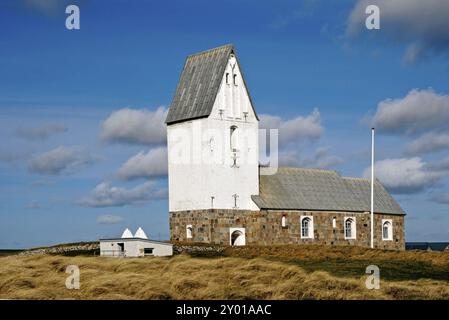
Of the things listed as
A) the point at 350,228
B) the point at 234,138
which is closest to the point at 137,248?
the point at 234,138

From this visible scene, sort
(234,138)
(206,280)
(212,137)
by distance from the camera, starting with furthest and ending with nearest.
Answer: (234,138) → (212,137) → (206,280)

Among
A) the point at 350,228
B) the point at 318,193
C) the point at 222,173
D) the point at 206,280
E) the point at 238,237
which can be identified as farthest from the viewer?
the point at 350,228

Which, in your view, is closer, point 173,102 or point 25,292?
point 25,292

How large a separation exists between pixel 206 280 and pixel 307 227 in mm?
33869

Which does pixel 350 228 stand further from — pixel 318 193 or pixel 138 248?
pixel 138 248

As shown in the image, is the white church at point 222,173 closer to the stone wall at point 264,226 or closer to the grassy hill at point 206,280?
the stone wall at point 264,226

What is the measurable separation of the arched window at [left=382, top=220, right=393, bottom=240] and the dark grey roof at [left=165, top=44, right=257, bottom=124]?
18.8 metres

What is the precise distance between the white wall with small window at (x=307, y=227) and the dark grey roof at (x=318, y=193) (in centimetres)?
81

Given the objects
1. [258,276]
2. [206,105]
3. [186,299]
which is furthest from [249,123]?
[186,299]

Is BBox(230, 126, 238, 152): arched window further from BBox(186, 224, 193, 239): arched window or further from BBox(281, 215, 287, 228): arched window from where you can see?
BBox(281, 215, 287, 228): arched window

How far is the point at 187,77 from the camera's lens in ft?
183

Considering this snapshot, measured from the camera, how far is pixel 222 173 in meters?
53.2
